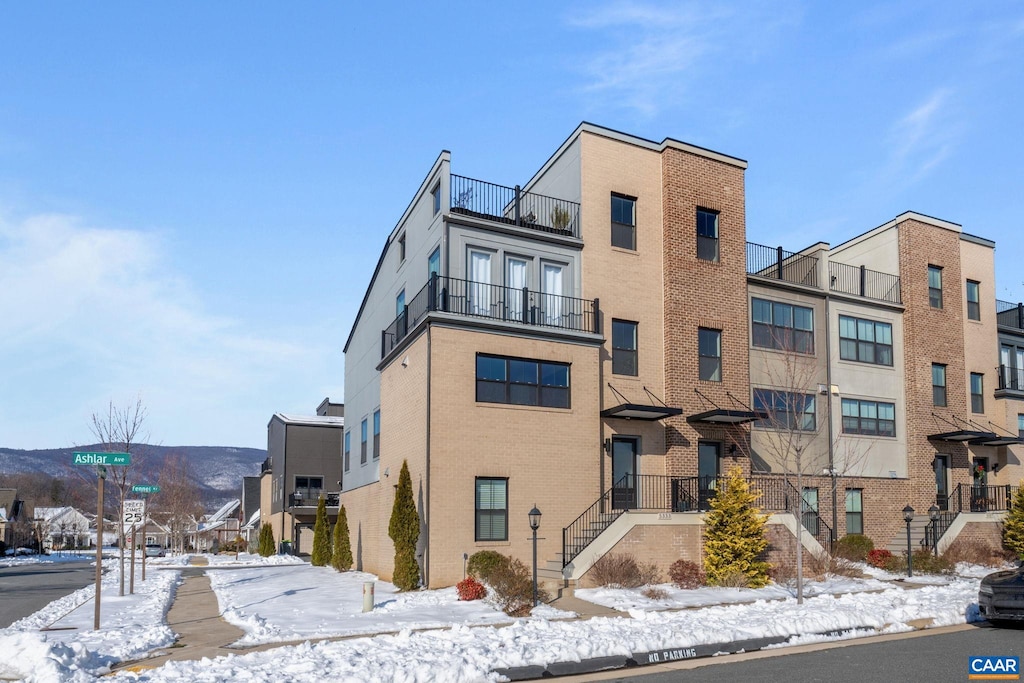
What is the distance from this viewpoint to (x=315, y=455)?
52.8 m

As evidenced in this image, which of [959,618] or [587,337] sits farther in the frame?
[587,337]

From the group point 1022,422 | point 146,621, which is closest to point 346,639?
point 146,621

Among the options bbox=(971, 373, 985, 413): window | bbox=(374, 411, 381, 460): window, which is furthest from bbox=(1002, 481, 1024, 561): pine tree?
bbox=(374, 411, 381, 460): window

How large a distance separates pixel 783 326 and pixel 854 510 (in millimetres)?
7187

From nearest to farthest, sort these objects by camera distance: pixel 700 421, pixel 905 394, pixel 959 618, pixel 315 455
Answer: pixel 959 618, pixel 700 421, pixel 905 394, pixel 315 455

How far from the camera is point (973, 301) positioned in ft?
124

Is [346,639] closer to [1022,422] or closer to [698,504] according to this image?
[698,504]

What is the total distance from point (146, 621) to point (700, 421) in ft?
55.0

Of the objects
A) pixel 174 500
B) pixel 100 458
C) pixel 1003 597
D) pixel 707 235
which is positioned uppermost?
pixel 707 235

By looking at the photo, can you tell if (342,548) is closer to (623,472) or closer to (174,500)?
(623,472)

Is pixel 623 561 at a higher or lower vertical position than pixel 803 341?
lower

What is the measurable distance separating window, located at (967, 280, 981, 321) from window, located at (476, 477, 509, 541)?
78.1 ft

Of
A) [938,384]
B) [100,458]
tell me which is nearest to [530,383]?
[100,458]

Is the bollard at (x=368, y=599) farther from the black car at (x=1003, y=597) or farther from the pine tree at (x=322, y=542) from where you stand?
the pine tree at (x=322, y=542)
